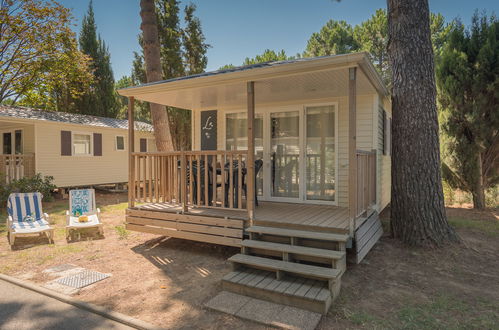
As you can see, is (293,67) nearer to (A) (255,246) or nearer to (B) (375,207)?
(A) (255,246)

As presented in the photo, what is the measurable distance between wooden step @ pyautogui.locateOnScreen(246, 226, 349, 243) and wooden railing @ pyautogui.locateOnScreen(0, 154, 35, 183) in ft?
28.5

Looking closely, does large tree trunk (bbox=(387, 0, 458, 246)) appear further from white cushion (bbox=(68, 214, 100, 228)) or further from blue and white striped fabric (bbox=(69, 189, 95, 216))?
blue and white striped fabric (bbox=(69, 189, 95, 216))

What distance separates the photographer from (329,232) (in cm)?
373

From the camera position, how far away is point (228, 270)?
395 centimetres

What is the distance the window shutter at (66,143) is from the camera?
10.3 metres

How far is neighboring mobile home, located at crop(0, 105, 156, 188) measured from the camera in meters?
9.62

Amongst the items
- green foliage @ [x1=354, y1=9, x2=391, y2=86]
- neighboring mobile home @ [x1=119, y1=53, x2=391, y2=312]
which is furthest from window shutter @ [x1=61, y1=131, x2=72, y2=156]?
green foliage @ [x1=354, y1=9, x2=391, y2=86]

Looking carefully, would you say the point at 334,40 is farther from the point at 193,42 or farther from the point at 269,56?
the point at 193,42

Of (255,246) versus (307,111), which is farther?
(307,111)

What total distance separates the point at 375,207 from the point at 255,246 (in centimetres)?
280

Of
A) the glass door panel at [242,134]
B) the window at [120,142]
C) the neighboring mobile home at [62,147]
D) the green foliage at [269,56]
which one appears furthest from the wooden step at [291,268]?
the green foliage at [269,56]

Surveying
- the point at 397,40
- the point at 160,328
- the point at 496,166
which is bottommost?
the point at 160,328

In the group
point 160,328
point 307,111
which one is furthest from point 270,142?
point 160,328

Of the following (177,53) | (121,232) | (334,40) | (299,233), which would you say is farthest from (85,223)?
(334,40)
